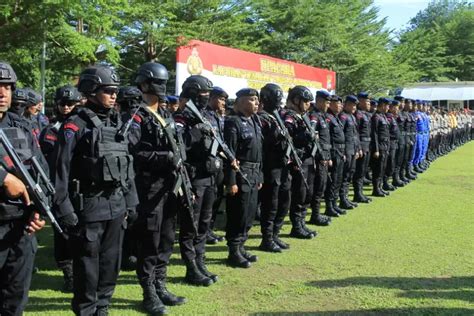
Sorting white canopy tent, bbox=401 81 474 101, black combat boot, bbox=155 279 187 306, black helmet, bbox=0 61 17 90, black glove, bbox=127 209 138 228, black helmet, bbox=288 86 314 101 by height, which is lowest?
black combat boot, bbox=155 279 187 306

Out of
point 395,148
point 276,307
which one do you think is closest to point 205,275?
point 276,307

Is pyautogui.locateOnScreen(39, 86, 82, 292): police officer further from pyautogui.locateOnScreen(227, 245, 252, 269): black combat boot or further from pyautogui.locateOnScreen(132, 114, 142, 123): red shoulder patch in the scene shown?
pyautogui.locateOnScreen(227, 245, 252, 269): black combat boot

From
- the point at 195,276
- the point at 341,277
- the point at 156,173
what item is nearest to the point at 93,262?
the point at 156,173

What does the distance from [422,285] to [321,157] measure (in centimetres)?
283

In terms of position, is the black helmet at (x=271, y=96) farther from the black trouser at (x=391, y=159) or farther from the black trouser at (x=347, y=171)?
the black trouser at (x=391, y=159)

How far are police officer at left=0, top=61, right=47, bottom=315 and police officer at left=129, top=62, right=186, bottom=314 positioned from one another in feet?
3.82

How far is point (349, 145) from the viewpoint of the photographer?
8.84 meters

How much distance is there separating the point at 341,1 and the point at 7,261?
99.6ft

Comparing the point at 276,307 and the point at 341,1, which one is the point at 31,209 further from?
the point at 341,1

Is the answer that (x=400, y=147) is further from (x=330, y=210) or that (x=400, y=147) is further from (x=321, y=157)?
(x=321, y=157)

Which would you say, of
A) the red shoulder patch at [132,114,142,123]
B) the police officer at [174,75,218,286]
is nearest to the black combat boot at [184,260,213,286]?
the police officer at [174,75,218,286]

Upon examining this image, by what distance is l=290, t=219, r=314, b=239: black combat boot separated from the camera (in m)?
6.96

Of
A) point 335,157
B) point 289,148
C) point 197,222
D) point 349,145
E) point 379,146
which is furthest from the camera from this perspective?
point 379,146

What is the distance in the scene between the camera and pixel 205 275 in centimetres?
509
